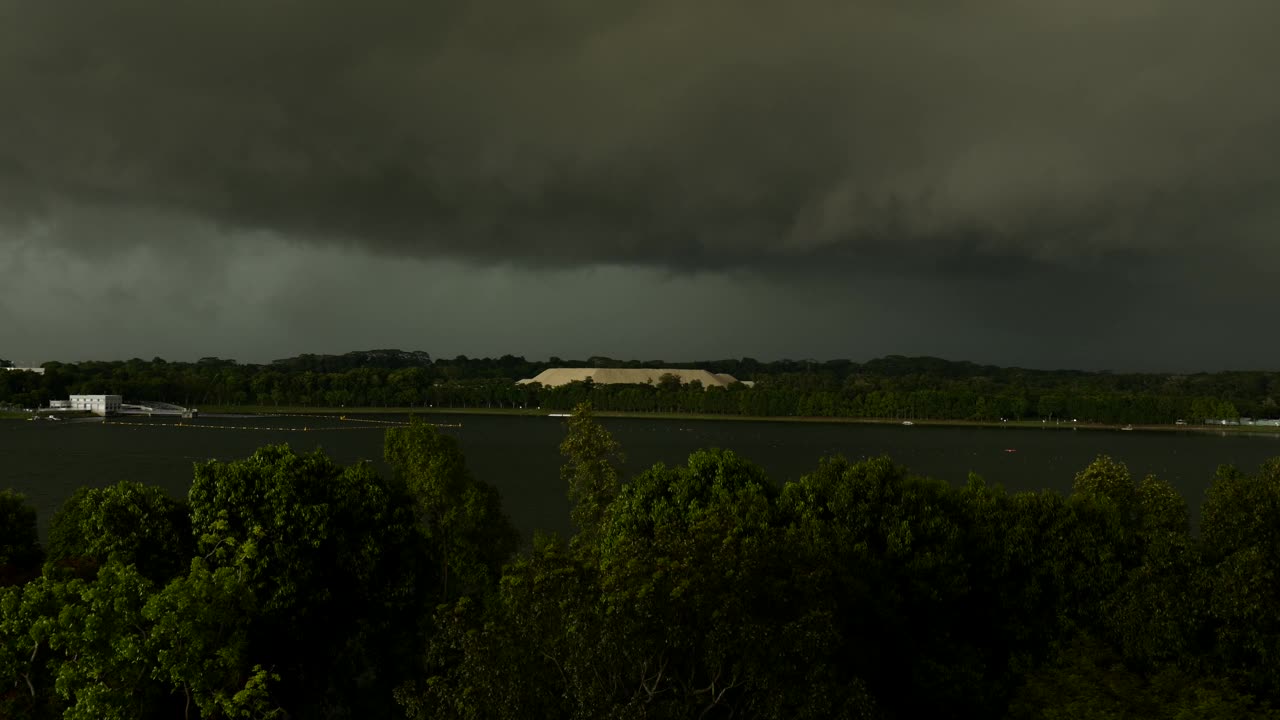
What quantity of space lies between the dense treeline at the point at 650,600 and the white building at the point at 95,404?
147054mm

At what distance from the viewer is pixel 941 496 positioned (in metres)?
21.9

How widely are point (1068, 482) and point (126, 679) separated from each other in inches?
2696

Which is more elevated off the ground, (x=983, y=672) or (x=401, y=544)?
(x=401, y=544)

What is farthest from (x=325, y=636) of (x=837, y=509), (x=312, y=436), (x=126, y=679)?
(x=312, y=436)

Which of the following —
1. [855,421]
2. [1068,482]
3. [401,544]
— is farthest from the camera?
[855,421]

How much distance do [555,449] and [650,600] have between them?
265ft

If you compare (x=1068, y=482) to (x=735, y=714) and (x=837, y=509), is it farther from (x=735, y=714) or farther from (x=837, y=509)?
(x=735, y=714)

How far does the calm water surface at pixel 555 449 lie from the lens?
62094 mm

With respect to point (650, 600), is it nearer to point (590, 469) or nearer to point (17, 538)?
point (17, 538)

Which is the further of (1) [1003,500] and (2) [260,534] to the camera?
(1) [1003,500]

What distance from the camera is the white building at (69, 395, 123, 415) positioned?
151m

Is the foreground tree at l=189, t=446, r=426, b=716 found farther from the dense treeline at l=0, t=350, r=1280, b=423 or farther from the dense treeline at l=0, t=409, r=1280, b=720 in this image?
the dense treeline at l=0, t=350, r=1280, b=423

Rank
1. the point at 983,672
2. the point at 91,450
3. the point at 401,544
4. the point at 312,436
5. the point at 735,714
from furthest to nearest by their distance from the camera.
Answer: the point at 312,436, the point at 91,450, the point at 401,544, the point at 983,672, the point at 735,714

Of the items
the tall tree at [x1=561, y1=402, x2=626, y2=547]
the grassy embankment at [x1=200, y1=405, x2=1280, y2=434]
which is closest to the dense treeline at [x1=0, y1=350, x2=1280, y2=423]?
the grassy embankment at [x1=200, y1=405, x2=1280, y2=434]
